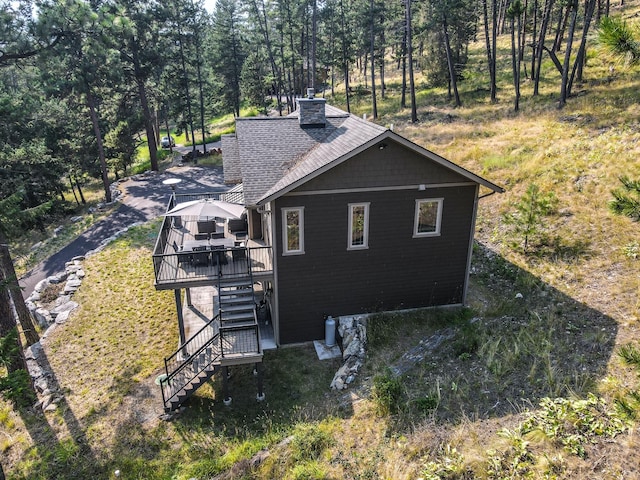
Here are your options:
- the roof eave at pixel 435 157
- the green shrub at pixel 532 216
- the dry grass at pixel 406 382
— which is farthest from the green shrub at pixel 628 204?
the green shrub at pixel 532 216

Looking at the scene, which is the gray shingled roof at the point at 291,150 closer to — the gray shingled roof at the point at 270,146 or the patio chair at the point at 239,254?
the gray shingled roof at the point at 270,146

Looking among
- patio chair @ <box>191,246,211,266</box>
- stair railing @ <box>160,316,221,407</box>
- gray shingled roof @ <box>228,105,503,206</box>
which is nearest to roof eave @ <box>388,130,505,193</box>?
→ gray shingled roof @ <box>228,105,503,206</box>

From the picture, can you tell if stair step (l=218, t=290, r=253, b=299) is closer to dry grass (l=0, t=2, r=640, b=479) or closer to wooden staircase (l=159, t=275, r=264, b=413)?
wooden staircase (l=159, t=275, r=264, b=413)

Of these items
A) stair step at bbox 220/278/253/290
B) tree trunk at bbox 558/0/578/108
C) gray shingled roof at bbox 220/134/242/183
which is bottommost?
stair step at bbox 220/278/253/290

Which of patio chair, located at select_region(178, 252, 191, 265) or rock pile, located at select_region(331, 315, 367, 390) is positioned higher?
patio chair, located at select_region(178, 252, 191, 265)

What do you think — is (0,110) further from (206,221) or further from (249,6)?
(249,6)

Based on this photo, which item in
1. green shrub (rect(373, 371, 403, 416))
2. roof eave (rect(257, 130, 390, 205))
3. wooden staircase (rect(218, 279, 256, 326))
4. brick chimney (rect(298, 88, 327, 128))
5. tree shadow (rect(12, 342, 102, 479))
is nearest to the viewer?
tree shadow (rect(12, 342, 102, 479))

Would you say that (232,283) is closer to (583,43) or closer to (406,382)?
(406,382)

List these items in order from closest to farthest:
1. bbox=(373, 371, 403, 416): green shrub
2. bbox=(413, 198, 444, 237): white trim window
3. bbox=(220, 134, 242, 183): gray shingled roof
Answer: bbox=(373, 371, 403, 416): green shrub → bbox=(413, 198, 444, 237): white trim window → bbox=(220, 134, 242, 183): gray shingled roof
